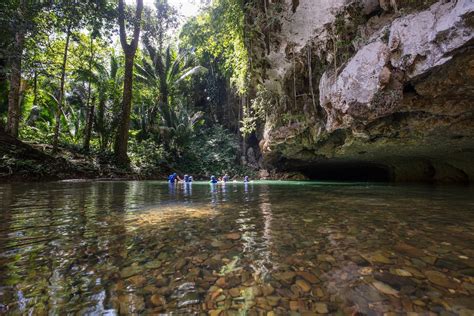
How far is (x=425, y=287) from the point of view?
1813mm

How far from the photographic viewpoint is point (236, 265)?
7.23 ft

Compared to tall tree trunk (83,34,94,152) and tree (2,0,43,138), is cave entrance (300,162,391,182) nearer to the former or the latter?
tall tree trunk (83,34,94,152)

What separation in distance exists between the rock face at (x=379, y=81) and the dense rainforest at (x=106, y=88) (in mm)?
2899

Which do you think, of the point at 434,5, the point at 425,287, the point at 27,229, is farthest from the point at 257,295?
the point at 434,5

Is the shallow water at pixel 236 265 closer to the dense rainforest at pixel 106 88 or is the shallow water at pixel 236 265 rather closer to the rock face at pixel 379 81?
the rock face at pixel 379 81

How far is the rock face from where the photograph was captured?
20.7 ft

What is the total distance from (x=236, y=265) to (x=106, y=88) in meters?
17.8

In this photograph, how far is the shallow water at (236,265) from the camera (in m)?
1.62

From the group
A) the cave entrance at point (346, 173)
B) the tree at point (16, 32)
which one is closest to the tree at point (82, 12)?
the tree at point (16, 32)

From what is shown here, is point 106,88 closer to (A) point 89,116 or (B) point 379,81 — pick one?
(A) point 89,116

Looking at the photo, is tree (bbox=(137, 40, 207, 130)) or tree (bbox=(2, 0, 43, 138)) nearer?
tree (bbox=(2, 0, 43, 138))

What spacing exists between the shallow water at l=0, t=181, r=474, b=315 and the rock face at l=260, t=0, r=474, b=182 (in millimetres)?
4439

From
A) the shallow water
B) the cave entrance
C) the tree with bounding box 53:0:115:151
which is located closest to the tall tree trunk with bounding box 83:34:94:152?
the tree with bounding box 53:0:115:151

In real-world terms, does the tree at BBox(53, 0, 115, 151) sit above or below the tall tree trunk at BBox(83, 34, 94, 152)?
above
